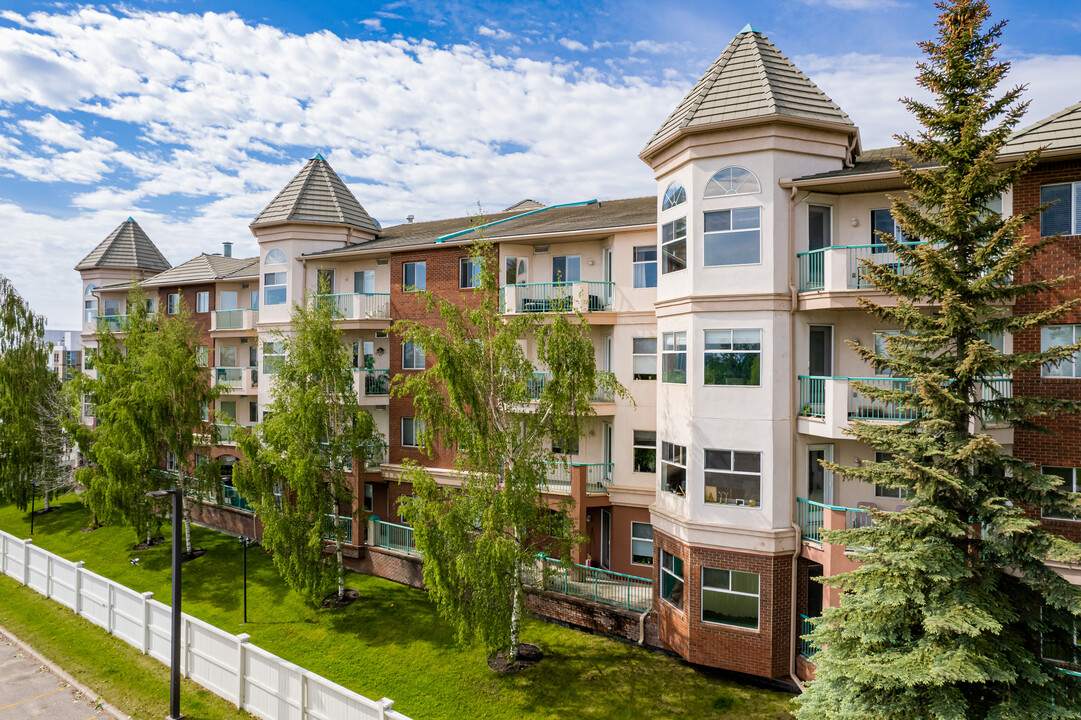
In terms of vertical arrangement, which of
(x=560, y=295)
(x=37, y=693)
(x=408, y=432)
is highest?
(x=560, y=295)

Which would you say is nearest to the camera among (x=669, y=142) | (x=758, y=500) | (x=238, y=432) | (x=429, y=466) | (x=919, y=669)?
(x=919, y=669)

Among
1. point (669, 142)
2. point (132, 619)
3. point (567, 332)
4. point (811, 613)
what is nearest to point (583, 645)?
point (811, 613)

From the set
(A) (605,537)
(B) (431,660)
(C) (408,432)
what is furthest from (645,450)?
(C) (408,432)

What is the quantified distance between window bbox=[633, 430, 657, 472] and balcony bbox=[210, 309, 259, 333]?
19.4 m

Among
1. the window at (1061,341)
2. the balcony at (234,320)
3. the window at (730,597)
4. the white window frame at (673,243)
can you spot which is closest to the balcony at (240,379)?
the balcony at (234,320)

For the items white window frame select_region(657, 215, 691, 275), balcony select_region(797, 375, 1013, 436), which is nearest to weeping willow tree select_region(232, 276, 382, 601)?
white window frame select_region(657, 215, 691, 275)

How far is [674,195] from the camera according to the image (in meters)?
16.0

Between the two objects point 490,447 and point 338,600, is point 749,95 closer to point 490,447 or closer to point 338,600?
point 490,447

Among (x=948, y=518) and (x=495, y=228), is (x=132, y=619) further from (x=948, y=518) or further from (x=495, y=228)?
(x=948, y=518)

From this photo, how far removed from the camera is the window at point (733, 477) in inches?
567

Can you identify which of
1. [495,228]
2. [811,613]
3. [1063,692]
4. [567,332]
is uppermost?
[495,228]

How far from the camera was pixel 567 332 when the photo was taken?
14422 millimetres

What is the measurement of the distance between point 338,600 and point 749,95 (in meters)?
19.1

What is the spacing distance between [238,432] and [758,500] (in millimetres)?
15687
